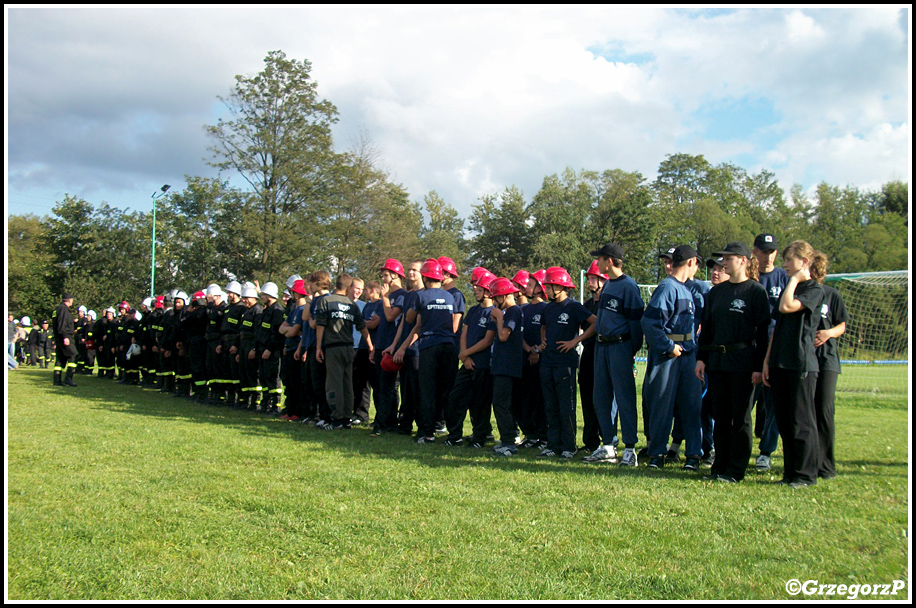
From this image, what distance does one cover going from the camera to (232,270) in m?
39.5

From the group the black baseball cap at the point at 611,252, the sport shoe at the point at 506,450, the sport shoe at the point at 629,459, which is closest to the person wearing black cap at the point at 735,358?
the sport shoe at the point at 629,459

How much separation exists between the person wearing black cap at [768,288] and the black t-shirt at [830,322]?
456mm

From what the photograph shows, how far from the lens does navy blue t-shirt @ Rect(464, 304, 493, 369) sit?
857cm

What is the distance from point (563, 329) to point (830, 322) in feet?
8.93

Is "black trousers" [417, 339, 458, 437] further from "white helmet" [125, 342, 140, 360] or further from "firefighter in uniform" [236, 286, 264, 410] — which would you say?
"white helmet" [125, 342, 140, 360]

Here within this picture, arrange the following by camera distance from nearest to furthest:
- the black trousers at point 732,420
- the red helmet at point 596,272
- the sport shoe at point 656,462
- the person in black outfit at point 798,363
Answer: the person in black outfit at point 798,363 < the black trousers at point 732,420 < the sport shoe at point 656,462 < the red helmet at point 596,272

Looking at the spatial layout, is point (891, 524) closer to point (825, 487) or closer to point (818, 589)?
point (825, 487)

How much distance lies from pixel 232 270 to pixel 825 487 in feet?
123

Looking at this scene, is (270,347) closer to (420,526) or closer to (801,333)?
(420,526)

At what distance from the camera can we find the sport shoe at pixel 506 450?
25.9 ft

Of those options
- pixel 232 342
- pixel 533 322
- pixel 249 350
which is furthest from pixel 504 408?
pixel 232 342

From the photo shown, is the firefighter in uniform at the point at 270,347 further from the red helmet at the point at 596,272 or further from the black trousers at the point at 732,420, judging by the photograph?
the black trousers at the point at 732,420

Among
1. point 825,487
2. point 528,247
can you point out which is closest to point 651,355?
point 825,487

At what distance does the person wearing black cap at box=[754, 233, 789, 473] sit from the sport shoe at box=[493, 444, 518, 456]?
2582 millimetres
